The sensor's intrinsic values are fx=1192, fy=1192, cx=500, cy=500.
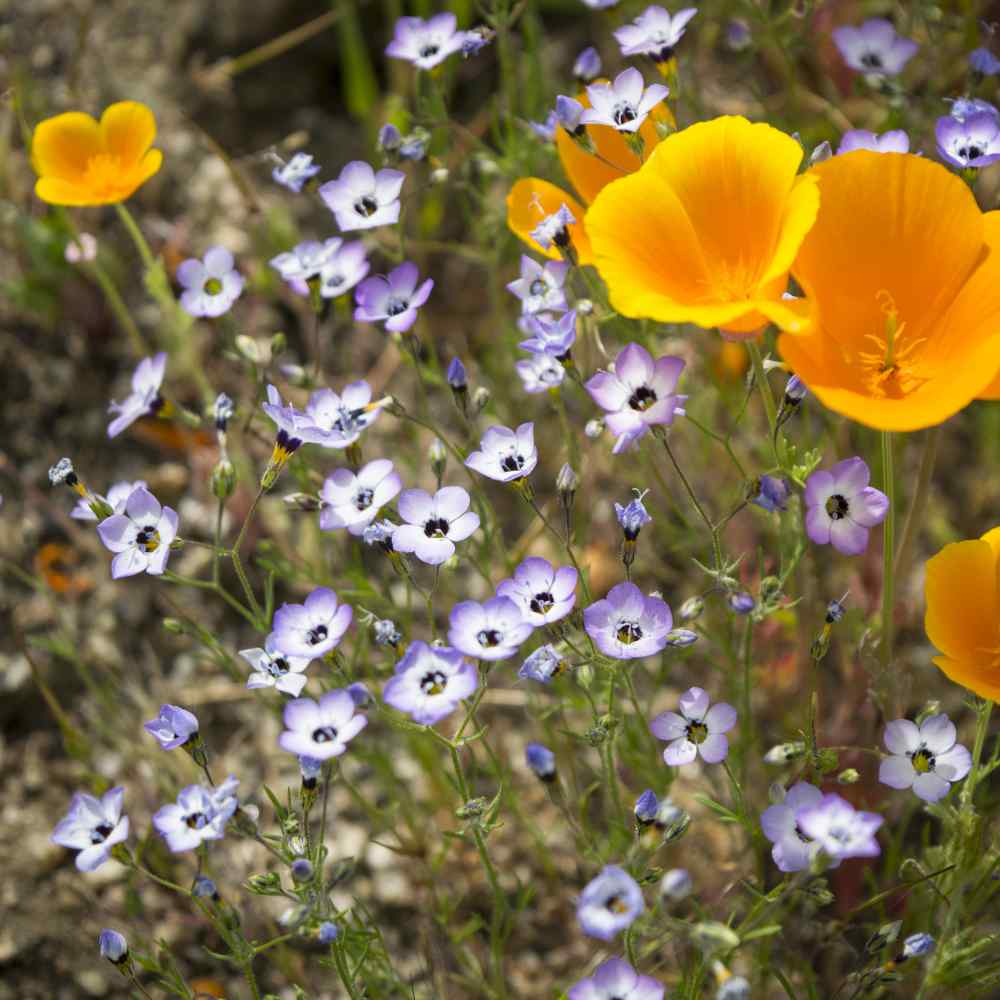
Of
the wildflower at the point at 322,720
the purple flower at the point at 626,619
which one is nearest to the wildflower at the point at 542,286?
the purple flower at the point at 626,619

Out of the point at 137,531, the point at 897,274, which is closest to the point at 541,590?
the point at 137,531

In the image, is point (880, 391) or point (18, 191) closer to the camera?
point (880, 391)

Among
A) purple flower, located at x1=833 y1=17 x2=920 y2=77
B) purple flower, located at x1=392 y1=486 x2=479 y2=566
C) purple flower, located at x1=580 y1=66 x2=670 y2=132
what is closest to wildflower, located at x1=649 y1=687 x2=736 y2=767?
purple flower, located at x1=392 y1=486 x2=479 y2=566

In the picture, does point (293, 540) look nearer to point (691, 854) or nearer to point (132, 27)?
point (691, 854)

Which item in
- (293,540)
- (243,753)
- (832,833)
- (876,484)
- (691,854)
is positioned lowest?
(691,854)

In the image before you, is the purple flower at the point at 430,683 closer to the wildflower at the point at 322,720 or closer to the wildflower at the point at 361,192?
the wildflower at the point at 322,720

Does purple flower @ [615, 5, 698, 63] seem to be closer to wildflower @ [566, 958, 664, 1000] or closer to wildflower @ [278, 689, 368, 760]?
wildflower @ [278, 689, 368, 760]

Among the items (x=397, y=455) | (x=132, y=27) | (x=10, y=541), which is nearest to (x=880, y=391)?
(x=397, y=455)

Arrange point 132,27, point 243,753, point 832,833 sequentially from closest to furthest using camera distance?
point 832,833 → point 243,753 → point 132,27
